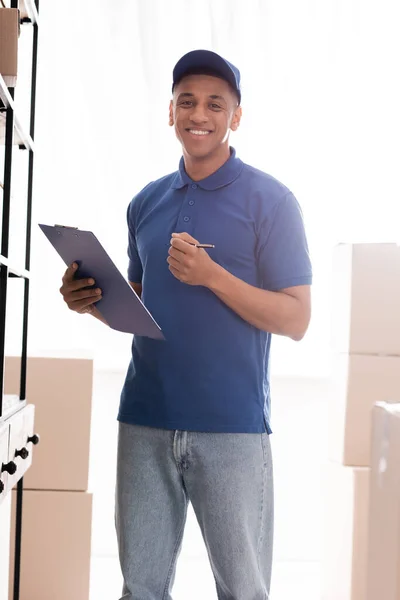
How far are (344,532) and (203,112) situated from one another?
1.52 m

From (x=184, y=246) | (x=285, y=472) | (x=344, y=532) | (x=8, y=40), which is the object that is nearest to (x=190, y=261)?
(x=184, y=246)

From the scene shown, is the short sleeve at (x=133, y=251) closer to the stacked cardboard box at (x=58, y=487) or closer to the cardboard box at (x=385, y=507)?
the stacked cardboard box at (x=58, y=487)

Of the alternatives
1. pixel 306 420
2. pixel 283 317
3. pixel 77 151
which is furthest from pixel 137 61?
pixel 283 317

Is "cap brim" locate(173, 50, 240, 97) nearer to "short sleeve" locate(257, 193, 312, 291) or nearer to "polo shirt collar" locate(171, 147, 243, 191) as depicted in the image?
"polo shirt collar" locate(171, 147, 243, 191)

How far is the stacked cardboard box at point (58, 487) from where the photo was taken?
2.39 metres

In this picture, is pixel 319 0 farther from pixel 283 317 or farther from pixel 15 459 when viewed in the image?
pixel 15 459

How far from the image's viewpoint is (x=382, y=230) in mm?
3287

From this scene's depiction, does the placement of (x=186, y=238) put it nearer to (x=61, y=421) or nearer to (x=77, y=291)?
(x=77, y=291)

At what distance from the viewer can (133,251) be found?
176cm

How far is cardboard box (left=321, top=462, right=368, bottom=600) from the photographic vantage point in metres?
2.42

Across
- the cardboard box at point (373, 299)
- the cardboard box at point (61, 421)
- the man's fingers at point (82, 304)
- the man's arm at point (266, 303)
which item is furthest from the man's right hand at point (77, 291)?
the cardboard box at point (373, 299)

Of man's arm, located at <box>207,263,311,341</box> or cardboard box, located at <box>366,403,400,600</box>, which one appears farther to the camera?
man's arm, located at <box>207,263,311,341</box>

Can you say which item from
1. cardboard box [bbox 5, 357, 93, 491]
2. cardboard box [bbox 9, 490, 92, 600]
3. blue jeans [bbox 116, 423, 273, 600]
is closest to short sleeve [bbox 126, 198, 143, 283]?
blue jeans [bbox 116, 423, 273, 600]

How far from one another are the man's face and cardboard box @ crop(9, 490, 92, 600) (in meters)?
1.25
